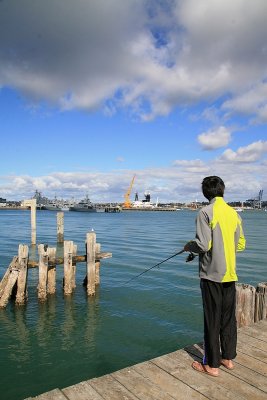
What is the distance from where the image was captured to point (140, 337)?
9242 millimetres

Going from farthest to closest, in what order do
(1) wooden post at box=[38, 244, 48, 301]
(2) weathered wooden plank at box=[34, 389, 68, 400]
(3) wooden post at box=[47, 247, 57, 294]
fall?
(3) wooden post at box=[47, 247, 57, 294], (1) wooden post at box=[38, 244, 48, 301], (2) weathered wooden plank at box=[34, 389, 68, 400]

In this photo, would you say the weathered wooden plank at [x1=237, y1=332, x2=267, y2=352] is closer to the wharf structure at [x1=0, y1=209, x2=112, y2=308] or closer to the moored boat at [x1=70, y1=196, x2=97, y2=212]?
the wharf structure at [x1=0, y1=209, x2=112, y2=308]

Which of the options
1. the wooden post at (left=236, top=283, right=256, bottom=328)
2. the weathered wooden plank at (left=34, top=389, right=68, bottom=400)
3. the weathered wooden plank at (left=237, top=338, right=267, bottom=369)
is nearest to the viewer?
the weathered wooden plank at (left=34, top=389, right=68, bottom=400)

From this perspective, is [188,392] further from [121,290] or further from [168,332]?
[121,290]

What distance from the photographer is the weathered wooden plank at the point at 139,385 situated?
159 inches

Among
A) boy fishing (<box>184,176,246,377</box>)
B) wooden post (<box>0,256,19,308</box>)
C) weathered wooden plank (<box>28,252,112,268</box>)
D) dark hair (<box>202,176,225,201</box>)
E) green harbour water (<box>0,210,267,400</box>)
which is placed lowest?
green harbour water (<box>0,210,267,400</box>)

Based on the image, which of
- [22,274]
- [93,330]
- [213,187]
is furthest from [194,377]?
[22,274]

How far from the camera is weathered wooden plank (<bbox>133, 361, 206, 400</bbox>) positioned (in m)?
4.07

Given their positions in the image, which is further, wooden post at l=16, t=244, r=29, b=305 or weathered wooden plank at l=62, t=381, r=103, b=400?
wooden post at l=16, t=244, r=29, b=305

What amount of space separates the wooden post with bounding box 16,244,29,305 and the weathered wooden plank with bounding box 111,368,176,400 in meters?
7.33

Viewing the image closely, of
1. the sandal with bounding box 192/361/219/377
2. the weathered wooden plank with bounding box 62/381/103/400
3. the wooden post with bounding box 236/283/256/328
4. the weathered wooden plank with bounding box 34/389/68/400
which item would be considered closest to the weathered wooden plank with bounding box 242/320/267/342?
the wooden post with bounding box 236/283/256/328

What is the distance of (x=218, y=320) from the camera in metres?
4.64

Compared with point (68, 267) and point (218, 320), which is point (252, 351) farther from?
point (68, 267)

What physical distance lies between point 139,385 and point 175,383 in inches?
18.6
